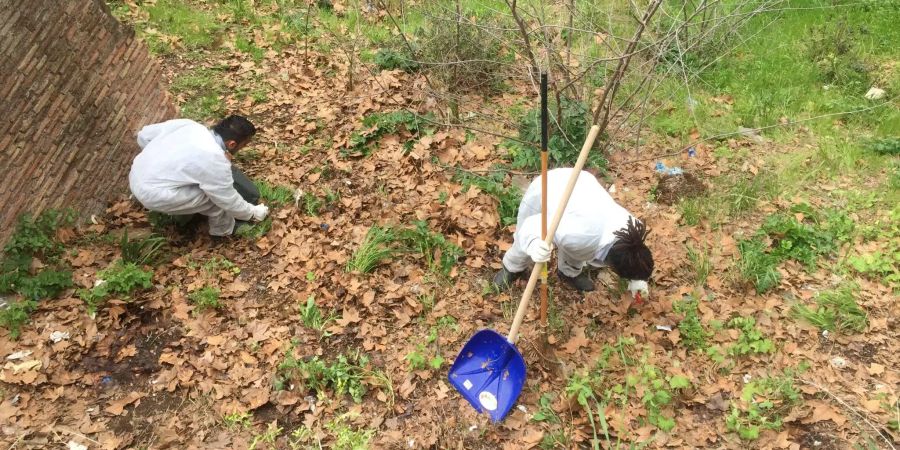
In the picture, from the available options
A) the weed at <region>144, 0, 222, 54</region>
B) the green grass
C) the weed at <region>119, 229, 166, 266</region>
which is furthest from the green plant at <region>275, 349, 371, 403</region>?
the weed at <region>144, 0, 222, 54</region>

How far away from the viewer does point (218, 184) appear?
14.1ft

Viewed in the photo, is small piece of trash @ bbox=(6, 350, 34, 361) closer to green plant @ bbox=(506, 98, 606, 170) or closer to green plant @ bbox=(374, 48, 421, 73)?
green plant @ bbox=(506, 98, 606, 170)

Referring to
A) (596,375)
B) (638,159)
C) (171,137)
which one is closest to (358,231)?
(171,137)

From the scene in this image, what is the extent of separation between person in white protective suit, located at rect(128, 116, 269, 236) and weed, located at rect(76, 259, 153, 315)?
0.54 metres

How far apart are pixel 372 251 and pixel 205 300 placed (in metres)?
1.27

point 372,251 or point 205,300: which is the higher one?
point 372,251

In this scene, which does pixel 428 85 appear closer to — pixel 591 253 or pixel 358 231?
pixel 358 231

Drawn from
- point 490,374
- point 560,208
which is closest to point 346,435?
point 490,374

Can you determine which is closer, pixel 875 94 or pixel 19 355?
pixel 19 355

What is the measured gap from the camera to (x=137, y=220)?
4.79 metres

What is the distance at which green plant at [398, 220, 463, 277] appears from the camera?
4324 millimetres

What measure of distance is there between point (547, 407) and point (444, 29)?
4.37 meters

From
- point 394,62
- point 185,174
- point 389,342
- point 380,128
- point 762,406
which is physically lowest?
point 389,342

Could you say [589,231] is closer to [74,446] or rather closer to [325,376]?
[325,376]
